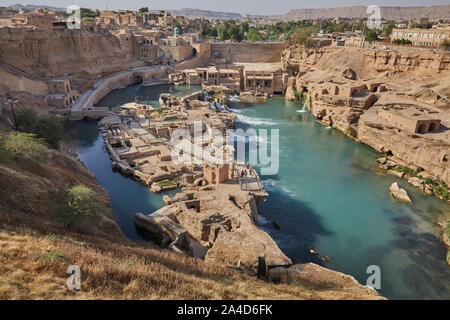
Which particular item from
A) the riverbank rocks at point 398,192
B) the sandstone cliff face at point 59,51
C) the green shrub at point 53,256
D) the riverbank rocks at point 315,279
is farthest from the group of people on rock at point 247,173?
the sandstone cliff face at point 59,51

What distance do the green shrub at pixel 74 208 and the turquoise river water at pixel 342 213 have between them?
4.64m

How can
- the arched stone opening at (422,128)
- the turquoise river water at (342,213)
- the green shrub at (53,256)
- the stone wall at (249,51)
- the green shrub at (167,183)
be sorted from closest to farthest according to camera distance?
the green shrub at (53,256), the turquoise river water at (342,213), the green shrub at (167,183), the arched stone opening at (422,128), the stone wall at (249,51)

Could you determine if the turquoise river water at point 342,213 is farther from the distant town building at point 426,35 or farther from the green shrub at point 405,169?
the distant town building at point 426,35

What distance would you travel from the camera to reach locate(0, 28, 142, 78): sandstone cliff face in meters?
39.4

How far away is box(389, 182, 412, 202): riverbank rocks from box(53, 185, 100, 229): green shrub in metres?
19.7

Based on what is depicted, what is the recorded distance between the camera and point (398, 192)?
22.8 m

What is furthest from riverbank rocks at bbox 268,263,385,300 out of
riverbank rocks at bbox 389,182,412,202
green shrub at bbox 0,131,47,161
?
green shrub at bbox 0,131,47,161

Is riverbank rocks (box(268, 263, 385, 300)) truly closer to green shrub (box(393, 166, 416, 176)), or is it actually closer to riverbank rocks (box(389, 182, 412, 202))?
riverbank rocks (box(389, 182, 412, 202))

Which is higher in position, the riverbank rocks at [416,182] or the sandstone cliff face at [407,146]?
the sandstone cliff face at [407,146]

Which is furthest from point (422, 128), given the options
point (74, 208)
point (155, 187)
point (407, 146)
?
point (74, 208)

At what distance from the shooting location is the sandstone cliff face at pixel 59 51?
39.4 metres

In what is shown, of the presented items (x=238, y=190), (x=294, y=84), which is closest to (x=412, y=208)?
(x=238, y=190)

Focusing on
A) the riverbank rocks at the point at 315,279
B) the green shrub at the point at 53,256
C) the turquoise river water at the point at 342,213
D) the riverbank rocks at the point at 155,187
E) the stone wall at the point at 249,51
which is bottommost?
the turquoise river water at the point at 342,213
